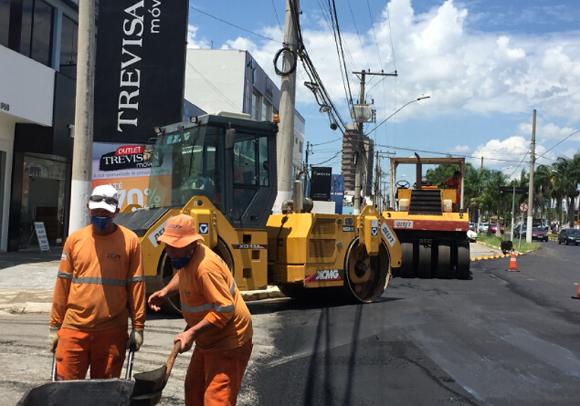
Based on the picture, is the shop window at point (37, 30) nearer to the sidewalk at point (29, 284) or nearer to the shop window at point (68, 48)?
the shop window at point (68, 48)

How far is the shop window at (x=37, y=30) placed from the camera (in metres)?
17.2

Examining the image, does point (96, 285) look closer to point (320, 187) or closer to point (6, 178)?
point (6, 178)

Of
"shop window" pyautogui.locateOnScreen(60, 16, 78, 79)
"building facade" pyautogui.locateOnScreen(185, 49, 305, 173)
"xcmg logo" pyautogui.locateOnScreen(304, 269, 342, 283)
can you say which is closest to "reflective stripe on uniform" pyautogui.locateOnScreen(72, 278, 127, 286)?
"xcmg logo" pyautogui.locateOnScreen(304, 269, 342, 283)

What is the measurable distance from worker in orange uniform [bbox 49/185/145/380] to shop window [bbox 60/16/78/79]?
51.8ft

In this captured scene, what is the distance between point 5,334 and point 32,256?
9.66 m

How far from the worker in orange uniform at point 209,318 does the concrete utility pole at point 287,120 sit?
9455mm

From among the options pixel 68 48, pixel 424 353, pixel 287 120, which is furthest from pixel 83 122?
pixel 68 48

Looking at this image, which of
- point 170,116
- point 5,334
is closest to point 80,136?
point 5,334

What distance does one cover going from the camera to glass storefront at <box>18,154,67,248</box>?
18.7 meters

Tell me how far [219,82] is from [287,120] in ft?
95.7

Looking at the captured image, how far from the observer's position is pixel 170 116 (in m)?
15.4

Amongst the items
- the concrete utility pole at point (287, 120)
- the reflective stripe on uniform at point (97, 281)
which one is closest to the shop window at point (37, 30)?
the concrete utility pole at point (287, 120)

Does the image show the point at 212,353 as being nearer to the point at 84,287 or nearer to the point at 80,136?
the point at 84,287

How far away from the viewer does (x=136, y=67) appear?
15258mm
